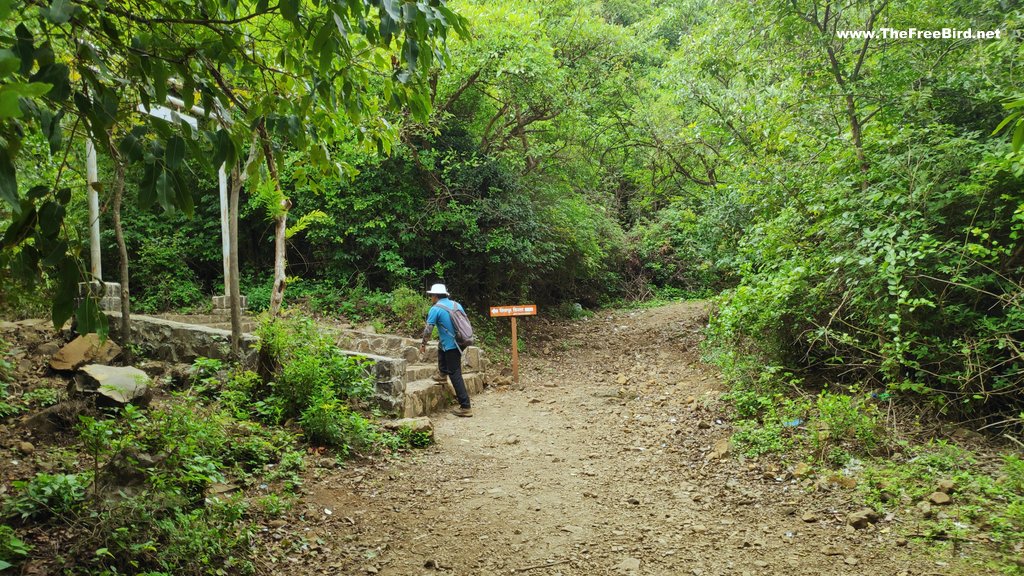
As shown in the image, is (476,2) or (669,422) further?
(476,2)

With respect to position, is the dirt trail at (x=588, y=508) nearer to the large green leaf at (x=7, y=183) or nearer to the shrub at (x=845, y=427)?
the shrub at (x=845, y=427)

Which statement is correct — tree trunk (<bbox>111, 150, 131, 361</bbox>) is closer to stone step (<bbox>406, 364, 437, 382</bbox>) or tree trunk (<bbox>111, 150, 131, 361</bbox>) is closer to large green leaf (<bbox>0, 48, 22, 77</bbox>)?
stone step (<bbox>406, 364, 437, 382</bbox>)

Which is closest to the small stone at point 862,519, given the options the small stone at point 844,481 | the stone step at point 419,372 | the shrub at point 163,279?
the small stone at point 844,481

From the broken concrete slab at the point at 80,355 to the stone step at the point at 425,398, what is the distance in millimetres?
3221

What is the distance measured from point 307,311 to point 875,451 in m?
8.73

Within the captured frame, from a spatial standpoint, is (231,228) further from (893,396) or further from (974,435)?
(974,435)

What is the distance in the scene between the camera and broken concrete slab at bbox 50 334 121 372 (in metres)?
6.00

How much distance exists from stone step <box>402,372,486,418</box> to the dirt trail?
0.38 metres

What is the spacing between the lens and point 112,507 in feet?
9.70

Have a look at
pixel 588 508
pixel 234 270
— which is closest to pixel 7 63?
pixel 588 508

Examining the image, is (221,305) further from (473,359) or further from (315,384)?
(315,384)

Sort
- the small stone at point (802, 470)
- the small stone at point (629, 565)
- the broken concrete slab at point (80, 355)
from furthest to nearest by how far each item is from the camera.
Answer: the broken concrete slab at point (80, 355), the small stone at point (802, 470), the small stone at point (629, 565)

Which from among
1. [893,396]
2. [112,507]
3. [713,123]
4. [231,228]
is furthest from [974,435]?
[231,228]

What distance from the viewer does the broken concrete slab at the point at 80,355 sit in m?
6.00
